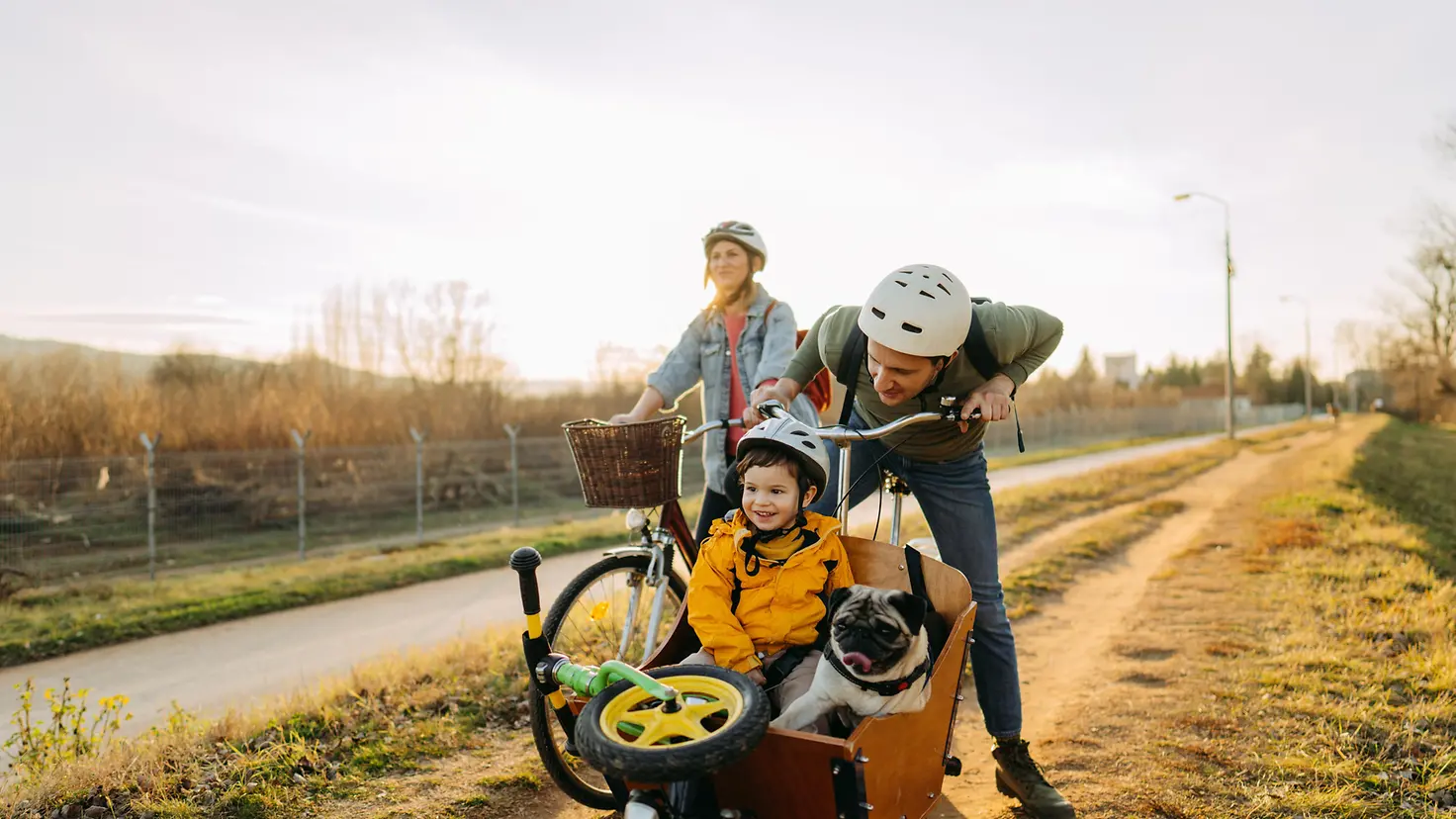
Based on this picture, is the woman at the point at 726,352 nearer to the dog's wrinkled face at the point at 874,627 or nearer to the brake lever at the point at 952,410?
the brake lever at the point at 952,410

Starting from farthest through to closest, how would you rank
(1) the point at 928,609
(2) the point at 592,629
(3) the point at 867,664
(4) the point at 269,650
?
(4) the point at 269,650 → (2) the point at 592,629 → (1) the point at 928,609 → (3) the point at 867,664

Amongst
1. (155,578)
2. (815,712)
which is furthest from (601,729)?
(155,578)

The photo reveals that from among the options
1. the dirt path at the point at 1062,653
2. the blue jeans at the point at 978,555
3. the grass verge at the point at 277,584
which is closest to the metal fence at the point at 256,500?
the grass verge at the point at 277,584

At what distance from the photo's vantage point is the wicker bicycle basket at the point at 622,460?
11.3 feet

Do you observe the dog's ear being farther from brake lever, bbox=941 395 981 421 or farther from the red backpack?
the red backpack

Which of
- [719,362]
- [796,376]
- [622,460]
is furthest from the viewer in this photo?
[719,362]

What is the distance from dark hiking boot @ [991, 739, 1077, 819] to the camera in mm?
3229

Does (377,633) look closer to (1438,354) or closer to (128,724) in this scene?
(128,724)

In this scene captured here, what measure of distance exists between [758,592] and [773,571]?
0.08 m

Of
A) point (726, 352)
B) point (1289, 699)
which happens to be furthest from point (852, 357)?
point (1289, 699)

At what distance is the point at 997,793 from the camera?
3635 mm

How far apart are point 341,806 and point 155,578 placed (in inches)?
328

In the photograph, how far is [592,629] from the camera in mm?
3805

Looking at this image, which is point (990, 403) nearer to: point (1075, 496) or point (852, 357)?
point (852, 357)
